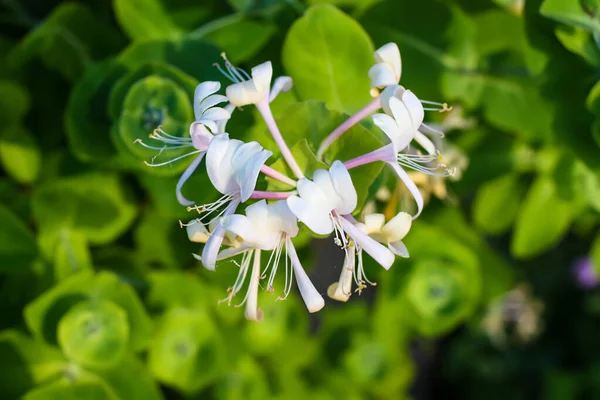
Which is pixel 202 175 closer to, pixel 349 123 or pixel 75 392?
pixel 349 123

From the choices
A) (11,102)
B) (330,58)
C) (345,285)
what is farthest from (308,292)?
(11,102)

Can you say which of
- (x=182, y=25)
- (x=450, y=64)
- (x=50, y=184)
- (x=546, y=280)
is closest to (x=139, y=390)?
(x=50, y=184)

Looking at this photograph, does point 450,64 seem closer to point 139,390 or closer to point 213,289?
point 213,289

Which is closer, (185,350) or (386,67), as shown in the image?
(386,67)

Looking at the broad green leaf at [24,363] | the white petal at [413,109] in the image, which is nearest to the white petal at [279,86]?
the white petal at [413,109]

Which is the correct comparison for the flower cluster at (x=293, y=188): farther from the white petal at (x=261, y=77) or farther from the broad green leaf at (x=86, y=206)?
the broad green leaf at (x=86, y=206)

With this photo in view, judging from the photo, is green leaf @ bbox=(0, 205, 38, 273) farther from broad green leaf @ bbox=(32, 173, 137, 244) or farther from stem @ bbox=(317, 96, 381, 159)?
stem @ bbox=(317, 96, 381, 159)

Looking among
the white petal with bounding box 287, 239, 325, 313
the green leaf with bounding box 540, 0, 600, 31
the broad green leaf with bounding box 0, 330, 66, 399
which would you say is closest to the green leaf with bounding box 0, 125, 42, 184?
the broad green leaf with bounding box 0, 330, 66, 399
